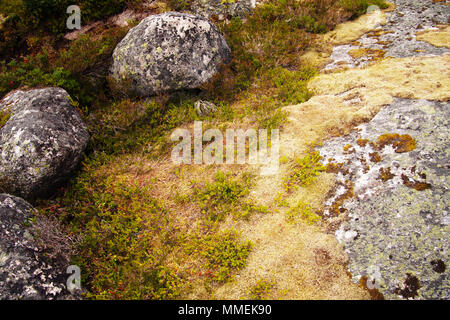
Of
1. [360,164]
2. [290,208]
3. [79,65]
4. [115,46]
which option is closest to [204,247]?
[290,208]

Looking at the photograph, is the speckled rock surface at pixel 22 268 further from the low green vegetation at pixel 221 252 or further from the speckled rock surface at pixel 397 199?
the speckled rock surface at pixel 397 199

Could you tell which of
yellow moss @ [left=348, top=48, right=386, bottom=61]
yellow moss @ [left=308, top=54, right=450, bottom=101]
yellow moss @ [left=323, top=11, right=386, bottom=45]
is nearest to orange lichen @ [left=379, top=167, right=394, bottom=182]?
yellow moss @ [left=308, top=54, right=450, bottom=101]

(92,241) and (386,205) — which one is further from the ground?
(386,205)

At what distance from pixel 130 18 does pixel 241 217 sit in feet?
30.3

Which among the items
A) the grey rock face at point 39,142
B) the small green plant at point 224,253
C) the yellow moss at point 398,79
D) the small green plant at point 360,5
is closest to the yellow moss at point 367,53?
the yellow moss at point 398,79

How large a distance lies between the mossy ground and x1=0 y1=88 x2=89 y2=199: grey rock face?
0.41 metres

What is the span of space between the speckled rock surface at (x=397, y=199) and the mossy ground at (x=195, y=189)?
1.12 feet

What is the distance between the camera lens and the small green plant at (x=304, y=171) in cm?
554

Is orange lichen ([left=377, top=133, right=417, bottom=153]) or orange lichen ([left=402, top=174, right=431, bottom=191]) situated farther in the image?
orange lichen ([left=377, top=133, right=417, bottom=153])

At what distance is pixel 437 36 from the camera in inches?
308

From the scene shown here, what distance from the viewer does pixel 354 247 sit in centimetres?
438

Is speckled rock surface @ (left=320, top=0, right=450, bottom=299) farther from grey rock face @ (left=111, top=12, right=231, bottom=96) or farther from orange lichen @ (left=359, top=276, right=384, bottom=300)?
grey rock face @ (left=111, top=12, right=231, bottom=96)

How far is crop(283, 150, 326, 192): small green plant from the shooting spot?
5539 mm

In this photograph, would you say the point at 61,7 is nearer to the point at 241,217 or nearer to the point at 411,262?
the point at 241,217
